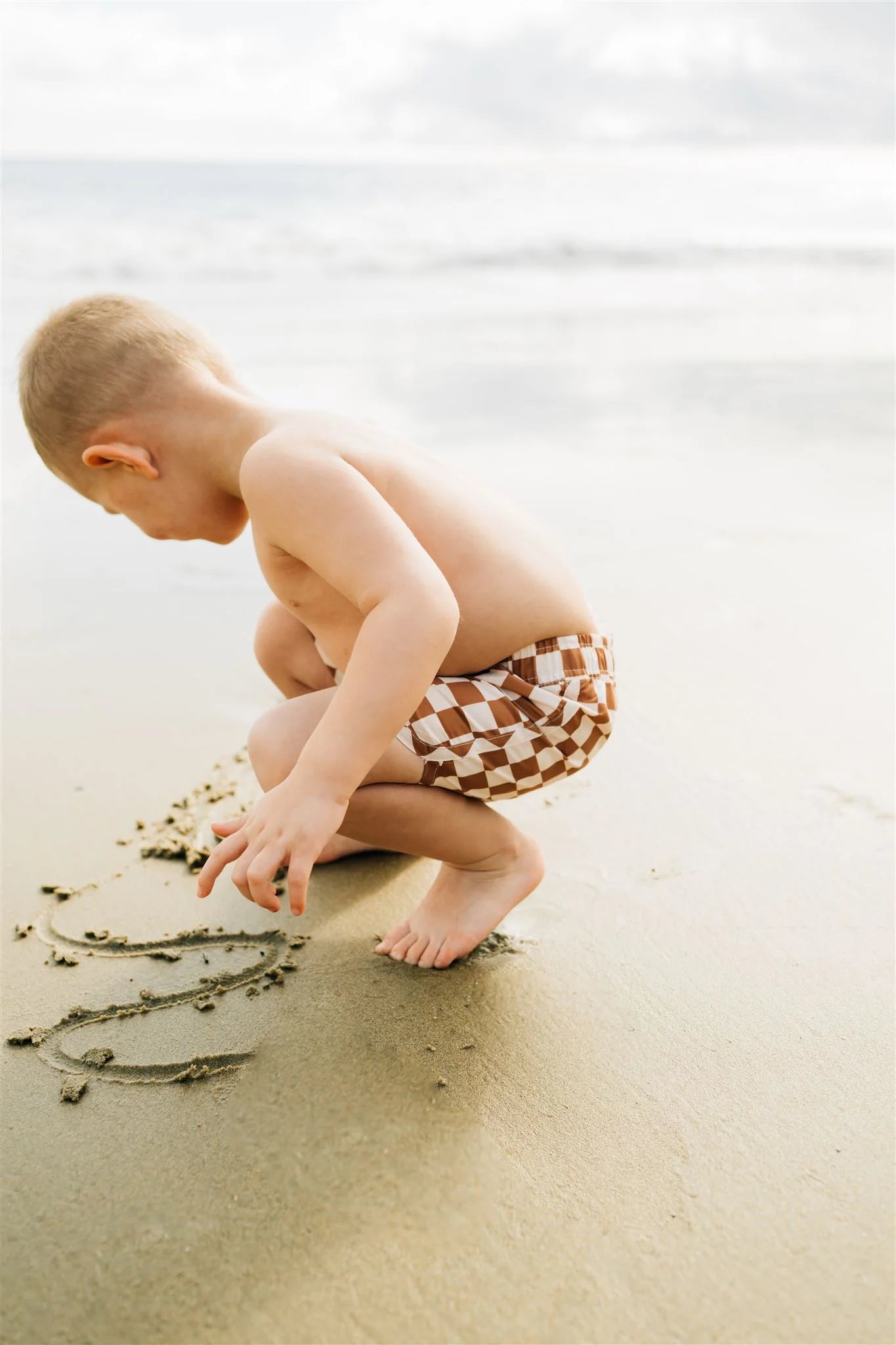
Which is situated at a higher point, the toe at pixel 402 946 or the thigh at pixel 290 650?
the thigh at pixel 290 650

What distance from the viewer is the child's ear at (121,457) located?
1.69 metres

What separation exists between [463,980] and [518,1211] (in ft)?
1.54

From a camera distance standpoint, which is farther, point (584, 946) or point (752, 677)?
point (752, 677)

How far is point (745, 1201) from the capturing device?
1.29m

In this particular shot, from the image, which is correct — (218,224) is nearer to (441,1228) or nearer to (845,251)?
(845,251)

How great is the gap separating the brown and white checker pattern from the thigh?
0.44 meters

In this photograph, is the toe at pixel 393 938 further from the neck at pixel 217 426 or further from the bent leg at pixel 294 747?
the neck at pixel 217 426

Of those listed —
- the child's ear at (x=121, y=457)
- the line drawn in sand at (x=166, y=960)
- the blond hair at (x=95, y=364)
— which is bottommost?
the line drawn in sand at (x=166, y=960)

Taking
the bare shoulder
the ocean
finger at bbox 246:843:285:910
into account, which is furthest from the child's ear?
the ocean

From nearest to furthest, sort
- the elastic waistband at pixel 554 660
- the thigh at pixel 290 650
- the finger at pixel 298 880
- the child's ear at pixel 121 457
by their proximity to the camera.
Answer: the finger at pixel 298 880 < the child's ear at pixel 121 457 < the elastic waistband at pixel 554 660 < the thigh at pixel 290 650

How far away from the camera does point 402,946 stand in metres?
1.75

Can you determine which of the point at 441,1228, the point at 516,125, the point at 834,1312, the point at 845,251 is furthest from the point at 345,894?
the point at 516,125

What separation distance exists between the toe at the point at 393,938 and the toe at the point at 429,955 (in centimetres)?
5

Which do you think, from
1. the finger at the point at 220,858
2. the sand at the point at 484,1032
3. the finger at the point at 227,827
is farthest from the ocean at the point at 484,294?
the finger at the point at 220,858
